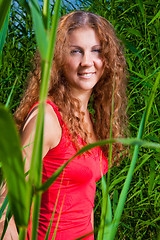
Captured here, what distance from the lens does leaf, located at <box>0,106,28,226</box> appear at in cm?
18

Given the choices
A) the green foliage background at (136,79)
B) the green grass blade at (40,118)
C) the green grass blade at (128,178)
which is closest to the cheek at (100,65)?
the green foliage background at (136,79)

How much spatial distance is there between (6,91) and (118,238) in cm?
84

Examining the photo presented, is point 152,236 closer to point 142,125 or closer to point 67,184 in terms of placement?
point 67,184

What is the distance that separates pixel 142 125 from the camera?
359 mm

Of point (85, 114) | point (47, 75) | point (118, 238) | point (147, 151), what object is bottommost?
point (118, 238)

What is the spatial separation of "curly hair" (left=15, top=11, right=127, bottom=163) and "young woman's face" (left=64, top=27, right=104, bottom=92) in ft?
0.08

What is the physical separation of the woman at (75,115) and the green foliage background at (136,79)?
7 centimetres

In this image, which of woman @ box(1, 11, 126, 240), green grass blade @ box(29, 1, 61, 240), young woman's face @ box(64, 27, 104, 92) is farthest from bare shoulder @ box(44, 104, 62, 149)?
green grass blade @ box(29, 1, 61, 240)

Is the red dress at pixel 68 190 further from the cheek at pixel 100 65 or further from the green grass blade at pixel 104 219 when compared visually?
the green grass blade at pixel 104 219

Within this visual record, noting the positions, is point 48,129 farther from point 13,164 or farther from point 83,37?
point 13,164

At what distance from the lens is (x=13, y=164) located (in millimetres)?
204

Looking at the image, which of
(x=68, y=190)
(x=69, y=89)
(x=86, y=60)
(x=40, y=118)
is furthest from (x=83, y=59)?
(x=40, y=118)

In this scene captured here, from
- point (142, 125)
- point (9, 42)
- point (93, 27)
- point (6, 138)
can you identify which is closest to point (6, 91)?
point (9, 42)

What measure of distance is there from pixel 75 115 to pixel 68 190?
0.27 metres
